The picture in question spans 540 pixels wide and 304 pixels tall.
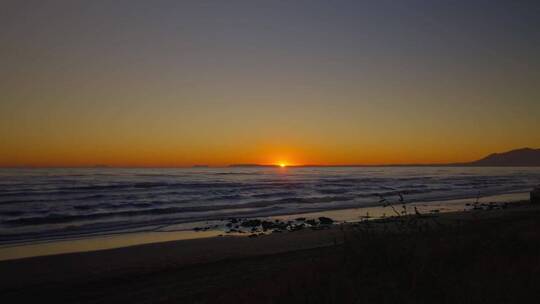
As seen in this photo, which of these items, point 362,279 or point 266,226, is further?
point 266,226

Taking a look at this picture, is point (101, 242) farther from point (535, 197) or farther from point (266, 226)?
point (535, 197)

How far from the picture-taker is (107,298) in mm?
8125

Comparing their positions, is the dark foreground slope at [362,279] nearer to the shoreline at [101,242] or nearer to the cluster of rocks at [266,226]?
the shoreline at [101,242]

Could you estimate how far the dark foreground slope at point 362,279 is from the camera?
16.3ft

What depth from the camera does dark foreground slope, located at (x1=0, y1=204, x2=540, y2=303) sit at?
4.98 m

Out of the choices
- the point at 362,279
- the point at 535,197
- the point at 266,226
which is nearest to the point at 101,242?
the point at 266,226

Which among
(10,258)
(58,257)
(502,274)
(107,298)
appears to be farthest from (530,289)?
(10,258)

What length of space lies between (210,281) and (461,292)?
565 cm

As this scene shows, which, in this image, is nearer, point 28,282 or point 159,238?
point 28,282

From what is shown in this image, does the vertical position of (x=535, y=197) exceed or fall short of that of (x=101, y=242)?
it exceeds it

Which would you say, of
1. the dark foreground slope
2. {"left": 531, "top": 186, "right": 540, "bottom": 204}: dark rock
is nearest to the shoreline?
the dark foreground slope

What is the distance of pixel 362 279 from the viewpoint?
227 inches

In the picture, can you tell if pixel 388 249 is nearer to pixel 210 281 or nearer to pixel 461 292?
pixel 461 292

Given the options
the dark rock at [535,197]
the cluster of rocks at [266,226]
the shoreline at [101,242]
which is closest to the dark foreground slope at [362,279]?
the shoreline at [101,242]
